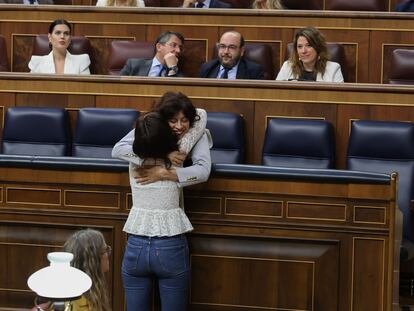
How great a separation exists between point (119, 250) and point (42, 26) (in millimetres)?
1922

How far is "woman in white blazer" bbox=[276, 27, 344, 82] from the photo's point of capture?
11.6ft

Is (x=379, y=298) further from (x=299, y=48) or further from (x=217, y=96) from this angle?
(x=299, y=48)

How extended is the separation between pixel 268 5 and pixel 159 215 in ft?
6.87

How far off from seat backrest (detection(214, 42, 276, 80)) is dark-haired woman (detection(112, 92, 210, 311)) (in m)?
1.45

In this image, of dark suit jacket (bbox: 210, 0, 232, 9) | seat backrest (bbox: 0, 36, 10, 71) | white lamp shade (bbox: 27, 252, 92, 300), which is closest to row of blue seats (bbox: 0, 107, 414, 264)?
seat backrest (bbox: 0, 36, 10, 71)


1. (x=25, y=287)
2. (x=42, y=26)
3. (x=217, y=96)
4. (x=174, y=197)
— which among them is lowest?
(x=25, y=287)

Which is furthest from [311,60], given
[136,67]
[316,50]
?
[136,67]

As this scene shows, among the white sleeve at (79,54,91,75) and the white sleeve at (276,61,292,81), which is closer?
the white sleeve at (276,61,292,81)

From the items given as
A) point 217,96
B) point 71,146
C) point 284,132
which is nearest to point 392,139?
point 284,132

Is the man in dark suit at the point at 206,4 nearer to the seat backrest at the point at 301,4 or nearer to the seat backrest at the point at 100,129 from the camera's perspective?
the seat backrest at the point at 301,4

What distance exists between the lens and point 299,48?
3.58 metres

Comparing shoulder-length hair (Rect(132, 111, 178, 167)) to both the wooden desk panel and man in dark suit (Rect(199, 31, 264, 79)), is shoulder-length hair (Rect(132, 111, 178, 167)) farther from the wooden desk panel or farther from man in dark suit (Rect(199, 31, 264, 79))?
the wooden desk panel

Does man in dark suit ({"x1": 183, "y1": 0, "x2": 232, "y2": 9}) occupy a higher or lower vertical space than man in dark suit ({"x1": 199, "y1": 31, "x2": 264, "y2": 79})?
higher

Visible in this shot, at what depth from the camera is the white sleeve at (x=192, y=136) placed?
8.01ft
